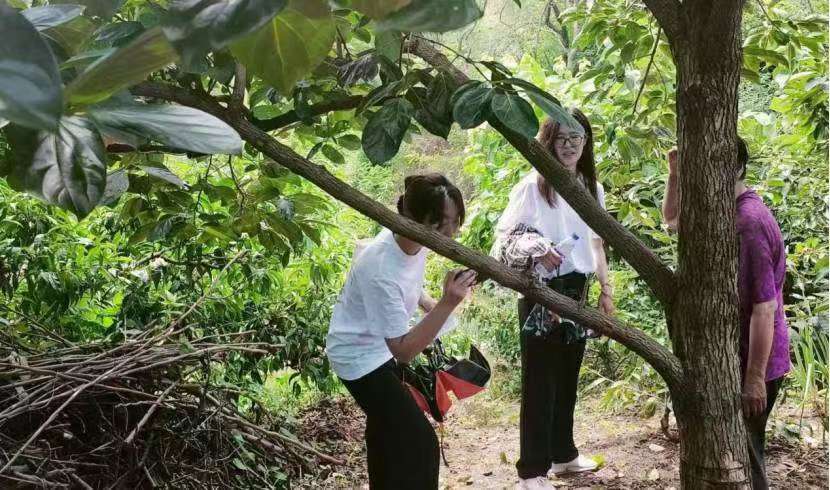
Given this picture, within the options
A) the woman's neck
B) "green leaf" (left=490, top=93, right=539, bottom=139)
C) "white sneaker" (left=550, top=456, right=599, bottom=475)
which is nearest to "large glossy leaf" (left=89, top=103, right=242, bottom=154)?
"green leaf" (left=490, top=93, right=539, bottom=139)

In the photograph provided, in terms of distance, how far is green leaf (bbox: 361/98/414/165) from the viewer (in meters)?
1.13

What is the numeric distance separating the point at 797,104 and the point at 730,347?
1665mm

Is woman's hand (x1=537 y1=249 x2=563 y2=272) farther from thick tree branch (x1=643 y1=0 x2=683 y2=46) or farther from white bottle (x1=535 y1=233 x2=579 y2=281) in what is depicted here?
thick tree branch (x1=643 y1=0 x2=683 y2=46)

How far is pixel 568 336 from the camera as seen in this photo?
2904 millimetres

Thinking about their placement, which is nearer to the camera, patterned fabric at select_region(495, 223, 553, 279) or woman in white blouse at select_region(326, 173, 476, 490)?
woman in white blouse at select_region(326, 173, 476, 490)

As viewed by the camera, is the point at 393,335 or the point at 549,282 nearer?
the point at 393,335

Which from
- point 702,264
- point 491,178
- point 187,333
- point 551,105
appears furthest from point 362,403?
point 491,178

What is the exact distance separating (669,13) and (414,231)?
0.52 metres

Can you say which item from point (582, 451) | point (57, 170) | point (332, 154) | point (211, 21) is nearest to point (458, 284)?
point (332, 154)

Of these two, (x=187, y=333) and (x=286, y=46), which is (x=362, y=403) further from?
(x=286, y=46)

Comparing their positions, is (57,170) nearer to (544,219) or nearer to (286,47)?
(286,47)

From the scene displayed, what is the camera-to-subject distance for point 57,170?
1.67 ft

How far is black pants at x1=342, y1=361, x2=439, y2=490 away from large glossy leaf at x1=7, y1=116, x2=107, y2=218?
189cm

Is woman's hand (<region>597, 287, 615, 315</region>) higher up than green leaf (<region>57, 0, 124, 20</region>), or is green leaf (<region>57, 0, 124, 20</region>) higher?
green leaf (<region>57, 0, 124, 20</region>)
